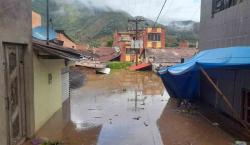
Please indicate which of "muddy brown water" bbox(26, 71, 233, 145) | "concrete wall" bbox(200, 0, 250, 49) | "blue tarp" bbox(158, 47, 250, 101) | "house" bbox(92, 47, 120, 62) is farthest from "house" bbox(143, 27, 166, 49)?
"blue tarp" bbox(158, 47, 250, 101)

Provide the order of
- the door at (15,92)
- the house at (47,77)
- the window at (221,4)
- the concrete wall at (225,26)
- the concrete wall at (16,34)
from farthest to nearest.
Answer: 1. the window at (221,4)
2. the concrete wall at (225,26)
3. the house at (47,77)
4. the door at (15,92)
5. the concrete wall at (16,34)

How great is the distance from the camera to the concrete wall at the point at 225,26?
32.7ft

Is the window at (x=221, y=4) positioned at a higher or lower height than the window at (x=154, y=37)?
lower

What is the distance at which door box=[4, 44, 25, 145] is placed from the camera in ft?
21.7

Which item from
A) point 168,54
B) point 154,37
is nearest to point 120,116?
point 168,54

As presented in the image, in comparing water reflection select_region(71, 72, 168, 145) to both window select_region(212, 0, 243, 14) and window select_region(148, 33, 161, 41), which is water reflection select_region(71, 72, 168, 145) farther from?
window select_region(148, 33, 161, 41)

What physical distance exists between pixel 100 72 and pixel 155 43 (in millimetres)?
30641

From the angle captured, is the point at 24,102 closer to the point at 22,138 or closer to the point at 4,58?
the point at 22,138

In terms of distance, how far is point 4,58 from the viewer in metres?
6.34

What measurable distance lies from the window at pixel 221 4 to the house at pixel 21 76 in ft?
20.3

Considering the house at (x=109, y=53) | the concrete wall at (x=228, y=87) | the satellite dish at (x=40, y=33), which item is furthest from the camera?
the house at (x=109, y=53)

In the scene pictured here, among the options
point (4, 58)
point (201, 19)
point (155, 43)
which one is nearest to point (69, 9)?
point (155, 43)

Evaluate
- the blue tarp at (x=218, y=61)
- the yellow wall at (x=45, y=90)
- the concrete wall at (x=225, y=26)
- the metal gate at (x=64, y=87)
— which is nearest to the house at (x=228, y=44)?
the concrete wall at (x=225, y=26)

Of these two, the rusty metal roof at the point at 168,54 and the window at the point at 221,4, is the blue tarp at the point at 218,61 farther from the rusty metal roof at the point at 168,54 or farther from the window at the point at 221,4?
the rusty metal roof at the point at 168,54
